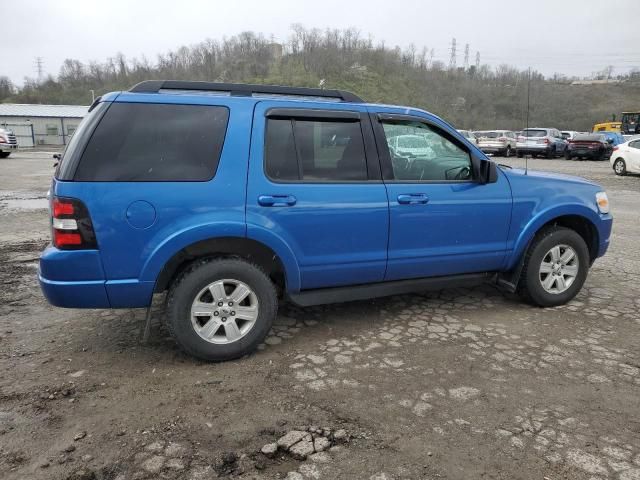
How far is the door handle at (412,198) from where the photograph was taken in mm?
3841

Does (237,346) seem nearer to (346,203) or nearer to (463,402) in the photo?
(346,203)

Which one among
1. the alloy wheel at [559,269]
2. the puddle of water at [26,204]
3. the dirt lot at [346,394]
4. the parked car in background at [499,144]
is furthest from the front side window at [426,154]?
the parked car in background at [499,144]

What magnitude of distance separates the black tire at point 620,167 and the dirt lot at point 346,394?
16283mm

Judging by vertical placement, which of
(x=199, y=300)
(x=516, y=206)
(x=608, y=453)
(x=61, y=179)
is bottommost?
(x=608, y=453)

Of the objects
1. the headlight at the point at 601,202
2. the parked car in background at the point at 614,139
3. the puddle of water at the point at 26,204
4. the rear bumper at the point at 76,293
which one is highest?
the parked car in background at the point at 614,139

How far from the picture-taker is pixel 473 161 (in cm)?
420

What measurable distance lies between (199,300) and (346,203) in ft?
4.23

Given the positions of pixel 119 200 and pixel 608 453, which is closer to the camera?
pixel 608 453

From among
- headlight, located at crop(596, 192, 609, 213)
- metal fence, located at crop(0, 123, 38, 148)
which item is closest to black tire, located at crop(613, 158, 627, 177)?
headlight, located at crop(596, 192, 609, 213)

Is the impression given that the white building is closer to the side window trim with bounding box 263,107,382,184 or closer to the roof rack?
the roof rack

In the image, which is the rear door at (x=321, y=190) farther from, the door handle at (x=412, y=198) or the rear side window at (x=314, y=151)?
the door handle at (x=412, y=198)

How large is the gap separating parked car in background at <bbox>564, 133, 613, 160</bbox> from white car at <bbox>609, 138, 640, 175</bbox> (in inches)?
358

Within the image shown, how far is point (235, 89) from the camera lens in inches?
145

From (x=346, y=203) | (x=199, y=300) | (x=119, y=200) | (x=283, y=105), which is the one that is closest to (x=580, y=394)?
(x=346, y=203)
